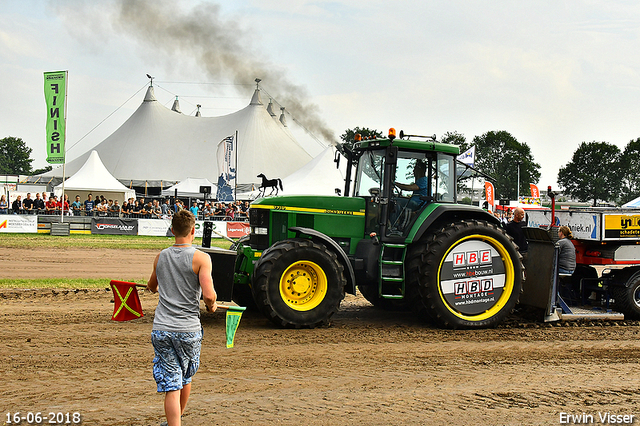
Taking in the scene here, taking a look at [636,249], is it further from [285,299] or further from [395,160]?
[285,299]

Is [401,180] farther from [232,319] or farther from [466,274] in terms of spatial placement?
[232,319]

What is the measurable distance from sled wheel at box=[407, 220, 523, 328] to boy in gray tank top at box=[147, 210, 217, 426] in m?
4.15

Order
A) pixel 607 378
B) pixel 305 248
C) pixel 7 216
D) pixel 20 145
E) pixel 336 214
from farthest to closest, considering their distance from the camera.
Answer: pixel 20 145 → pixel 7 216 → pixel 336 214 → pixel 305 248 → pixel 607 378

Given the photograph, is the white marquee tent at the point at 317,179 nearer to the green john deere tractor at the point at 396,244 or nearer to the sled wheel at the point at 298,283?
the green john deere tractor at the point at 396,244

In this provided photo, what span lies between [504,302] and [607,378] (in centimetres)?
229

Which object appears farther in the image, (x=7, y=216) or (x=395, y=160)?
(x=7, y=216)

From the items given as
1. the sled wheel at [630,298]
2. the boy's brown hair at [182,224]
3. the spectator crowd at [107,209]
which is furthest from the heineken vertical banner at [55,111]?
the boy's brown hair at [182,224]

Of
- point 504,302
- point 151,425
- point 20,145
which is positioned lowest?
point 151,425

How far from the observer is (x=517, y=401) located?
481 centimetres

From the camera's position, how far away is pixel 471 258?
764cm

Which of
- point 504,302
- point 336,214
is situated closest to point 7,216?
point 336,214

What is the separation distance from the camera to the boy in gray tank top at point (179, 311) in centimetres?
365

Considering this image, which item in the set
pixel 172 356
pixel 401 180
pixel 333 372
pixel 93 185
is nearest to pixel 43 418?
pixel 172 356

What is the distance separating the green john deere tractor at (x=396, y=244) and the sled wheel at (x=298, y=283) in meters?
0.01
